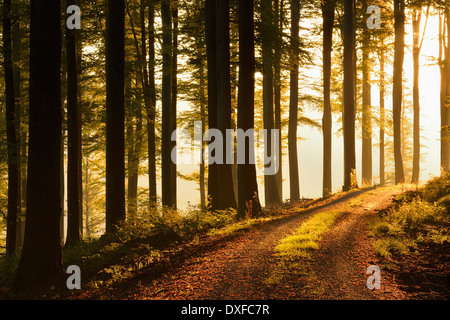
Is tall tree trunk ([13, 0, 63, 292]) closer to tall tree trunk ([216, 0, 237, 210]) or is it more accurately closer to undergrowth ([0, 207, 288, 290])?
undergrowth ([0, 207, 288, 290])

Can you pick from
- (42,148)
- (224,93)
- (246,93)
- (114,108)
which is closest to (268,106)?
(224,93)

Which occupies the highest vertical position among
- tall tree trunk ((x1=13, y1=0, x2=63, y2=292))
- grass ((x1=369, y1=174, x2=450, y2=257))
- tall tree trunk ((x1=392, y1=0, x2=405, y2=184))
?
tall tree trunk ((x1=392, y1=0, x2=405, y2=184))

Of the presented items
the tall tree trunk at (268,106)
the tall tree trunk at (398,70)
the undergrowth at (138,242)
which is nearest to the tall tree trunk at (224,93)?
the undergrowth at (138,242)

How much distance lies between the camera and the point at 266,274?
22.2 ft

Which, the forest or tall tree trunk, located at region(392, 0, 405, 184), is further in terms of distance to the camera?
tall tree trunk, located at region(392, 0, 405, 184)

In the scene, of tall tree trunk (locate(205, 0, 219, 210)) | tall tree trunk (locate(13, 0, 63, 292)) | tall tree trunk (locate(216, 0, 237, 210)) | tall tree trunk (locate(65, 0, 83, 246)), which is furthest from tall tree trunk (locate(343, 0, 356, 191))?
tall tree trunk (locate(13, 0, 63, 292))

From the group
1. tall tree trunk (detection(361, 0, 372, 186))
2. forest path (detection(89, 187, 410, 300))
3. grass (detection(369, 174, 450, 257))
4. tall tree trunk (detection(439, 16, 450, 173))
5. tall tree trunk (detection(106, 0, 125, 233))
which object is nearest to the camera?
forest path (detection(89, 187, 410, 300))

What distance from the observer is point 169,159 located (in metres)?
18.4

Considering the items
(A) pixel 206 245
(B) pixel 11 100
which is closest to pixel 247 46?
(A) pixel 206 245

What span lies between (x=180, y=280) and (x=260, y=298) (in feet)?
5.59

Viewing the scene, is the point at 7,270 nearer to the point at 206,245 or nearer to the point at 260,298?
the point at 206,245

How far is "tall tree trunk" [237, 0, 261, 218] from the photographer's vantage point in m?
13.6

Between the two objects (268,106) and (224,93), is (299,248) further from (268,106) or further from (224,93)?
(268,106)

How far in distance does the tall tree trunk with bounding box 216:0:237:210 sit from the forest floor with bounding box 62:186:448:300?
190 inches
